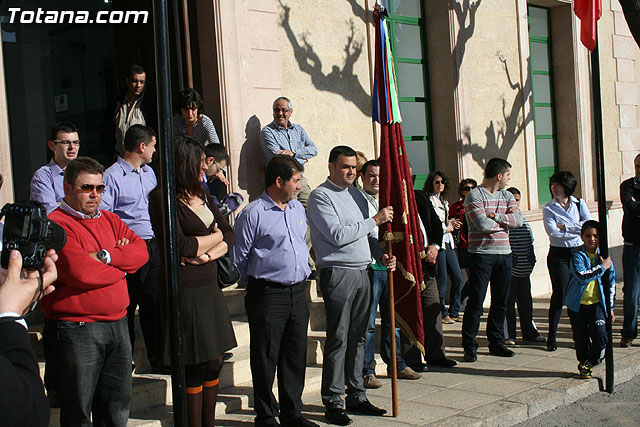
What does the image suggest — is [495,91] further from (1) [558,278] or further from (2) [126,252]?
(2) [126,252]

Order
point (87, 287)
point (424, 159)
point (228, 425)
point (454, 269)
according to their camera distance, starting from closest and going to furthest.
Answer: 1. point (87, 287)
2. point (228, 425)
3. point (454, 269)
4. point (424, 159)

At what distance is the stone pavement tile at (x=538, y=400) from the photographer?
5.94 m

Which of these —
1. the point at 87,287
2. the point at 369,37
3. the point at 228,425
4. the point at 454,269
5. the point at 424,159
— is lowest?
the point at 228,425

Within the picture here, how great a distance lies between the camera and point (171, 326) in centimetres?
339

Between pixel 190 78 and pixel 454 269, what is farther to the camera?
pixel 454 269

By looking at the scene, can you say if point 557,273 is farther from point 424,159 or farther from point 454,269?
point 424,159

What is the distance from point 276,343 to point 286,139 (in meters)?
3.58

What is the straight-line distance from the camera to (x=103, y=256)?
419cm

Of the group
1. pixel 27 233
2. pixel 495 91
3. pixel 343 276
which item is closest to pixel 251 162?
pixel 343 276

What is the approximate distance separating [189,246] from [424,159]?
7573 mm

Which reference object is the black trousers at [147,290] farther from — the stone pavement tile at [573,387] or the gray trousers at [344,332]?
the stone pavement tile at [573,387]

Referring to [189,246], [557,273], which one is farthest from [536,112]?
[189,246]

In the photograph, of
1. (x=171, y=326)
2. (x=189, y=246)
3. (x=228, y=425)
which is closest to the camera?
(x=171, y=326)

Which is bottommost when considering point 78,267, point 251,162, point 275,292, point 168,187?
point 275,292
